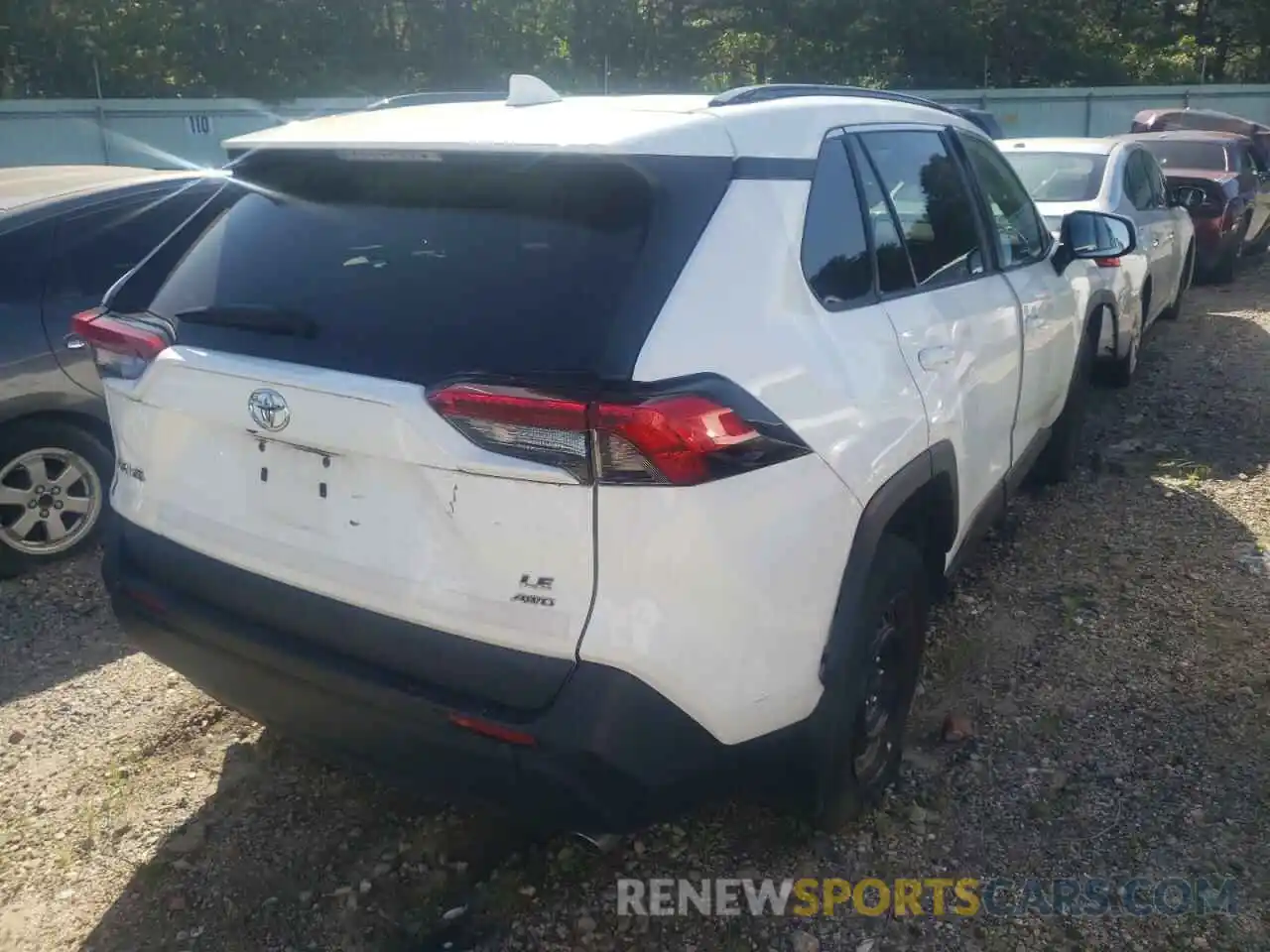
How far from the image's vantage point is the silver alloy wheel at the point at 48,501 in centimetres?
451

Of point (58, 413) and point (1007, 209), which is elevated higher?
point (1007, 209)

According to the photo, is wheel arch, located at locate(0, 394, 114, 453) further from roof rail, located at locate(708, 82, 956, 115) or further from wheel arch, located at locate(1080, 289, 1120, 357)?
wheel arch, located at locate(1080, 289, 1120, 357)

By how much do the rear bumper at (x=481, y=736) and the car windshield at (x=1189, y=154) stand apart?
11772 millimetres

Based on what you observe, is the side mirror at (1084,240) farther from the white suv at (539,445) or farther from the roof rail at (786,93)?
the white suv at (539,445)

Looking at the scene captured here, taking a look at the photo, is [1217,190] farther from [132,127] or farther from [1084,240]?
[132,127]

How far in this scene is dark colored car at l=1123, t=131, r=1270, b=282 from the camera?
11.0m

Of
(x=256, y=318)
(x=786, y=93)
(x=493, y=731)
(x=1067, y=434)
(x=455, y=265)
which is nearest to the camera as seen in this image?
(x=493, y=731)

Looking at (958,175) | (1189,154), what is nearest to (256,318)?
(958,175)

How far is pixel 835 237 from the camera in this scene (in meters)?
2.68

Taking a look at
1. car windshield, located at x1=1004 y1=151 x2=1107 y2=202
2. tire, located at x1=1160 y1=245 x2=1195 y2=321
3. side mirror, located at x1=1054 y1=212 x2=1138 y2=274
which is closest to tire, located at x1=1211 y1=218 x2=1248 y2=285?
tire, located at x1=1160 y1=245 x2=1195 y2=321

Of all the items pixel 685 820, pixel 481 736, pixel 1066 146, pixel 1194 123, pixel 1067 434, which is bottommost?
pixel 685 820

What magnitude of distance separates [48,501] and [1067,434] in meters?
4.54

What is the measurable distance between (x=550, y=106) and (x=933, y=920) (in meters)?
2.22

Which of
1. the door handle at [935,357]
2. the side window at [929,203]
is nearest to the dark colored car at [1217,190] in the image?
the side window at [929,203]
